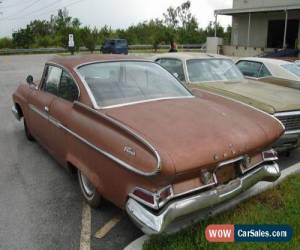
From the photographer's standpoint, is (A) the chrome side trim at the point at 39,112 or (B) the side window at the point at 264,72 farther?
(B) the side window at the point at 264,72

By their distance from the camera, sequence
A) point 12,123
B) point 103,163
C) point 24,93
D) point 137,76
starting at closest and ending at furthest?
point 103,163, point 137,76, point 24,93, point 12,123

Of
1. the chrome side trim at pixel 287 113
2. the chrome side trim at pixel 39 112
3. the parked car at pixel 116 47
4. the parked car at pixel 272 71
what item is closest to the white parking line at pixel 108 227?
the chrome side trim at pixel 39 112

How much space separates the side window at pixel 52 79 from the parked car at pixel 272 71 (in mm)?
4717

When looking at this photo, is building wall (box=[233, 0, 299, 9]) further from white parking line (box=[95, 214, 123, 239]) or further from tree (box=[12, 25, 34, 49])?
tree (box=[12, 25, 34, 49])

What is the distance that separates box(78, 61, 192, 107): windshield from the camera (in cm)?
426

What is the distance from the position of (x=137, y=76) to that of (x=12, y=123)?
15.6 ft

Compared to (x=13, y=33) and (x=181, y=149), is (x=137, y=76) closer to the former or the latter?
(x=181, y=149)

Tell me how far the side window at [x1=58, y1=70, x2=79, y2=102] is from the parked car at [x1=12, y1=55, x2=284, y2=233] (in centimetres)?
1

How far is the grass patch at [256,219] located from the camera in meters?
3.34

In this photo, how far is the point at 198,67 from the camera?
741cm

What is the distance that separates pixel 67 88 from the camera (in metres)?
4.69

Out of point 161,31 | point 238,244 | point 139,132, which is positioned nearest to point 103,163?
point 139,132

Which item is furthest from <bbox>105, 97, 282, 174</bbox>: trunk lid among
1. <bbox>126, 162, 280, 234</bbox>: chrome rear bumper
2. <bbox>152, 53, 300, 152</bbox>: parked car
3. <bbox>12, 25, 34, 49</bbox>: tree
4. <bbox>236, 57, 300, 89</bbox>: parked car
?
<bbox>12, 25, 34, 49</bbox>: tree

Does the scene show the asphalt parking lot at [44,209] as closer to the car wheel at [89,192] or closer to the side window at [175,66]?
the car wheel at [89,192]
